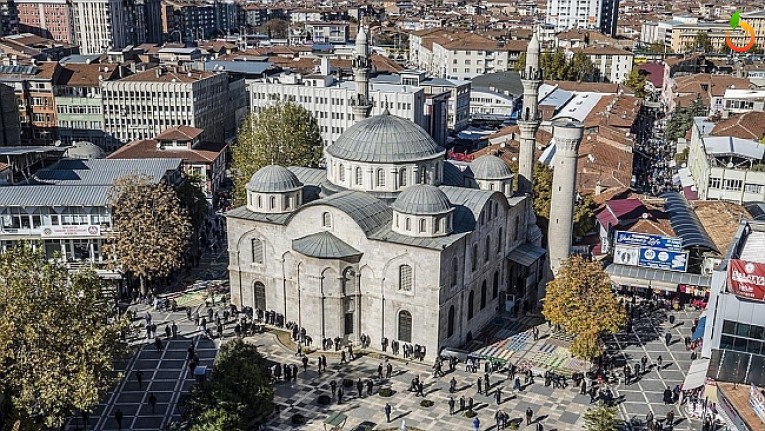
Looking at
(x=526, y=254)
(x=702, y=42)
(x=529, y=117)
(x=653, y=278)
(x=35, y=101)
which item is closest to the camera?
(x=653, y=278)

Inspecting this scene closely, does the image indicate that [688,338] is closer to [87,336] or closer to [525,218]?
[525,218]

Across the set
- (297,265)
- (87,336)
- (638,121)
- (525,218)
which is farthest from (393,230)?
(638,121)

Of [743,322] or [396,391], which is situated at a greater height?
[743,322]

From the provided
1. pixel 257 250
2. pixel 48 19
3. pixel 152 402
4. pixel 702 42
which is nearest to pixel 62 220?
pixel 257 250

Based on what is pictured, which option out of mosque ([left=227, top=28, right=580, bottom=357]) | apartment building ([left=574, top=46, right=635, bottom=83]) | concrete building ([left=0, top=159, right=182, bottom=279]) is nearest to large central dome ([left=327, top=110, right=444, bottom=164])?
mosque ([left=227, top=28, right=580, bottom=357])

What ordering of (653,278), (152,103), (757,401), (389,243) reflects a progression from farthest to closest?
(152,103) → (653,278) → (389,243) → (757,401)

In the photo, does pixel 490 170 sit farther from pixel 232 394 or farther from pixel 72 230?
pixel 72 230
